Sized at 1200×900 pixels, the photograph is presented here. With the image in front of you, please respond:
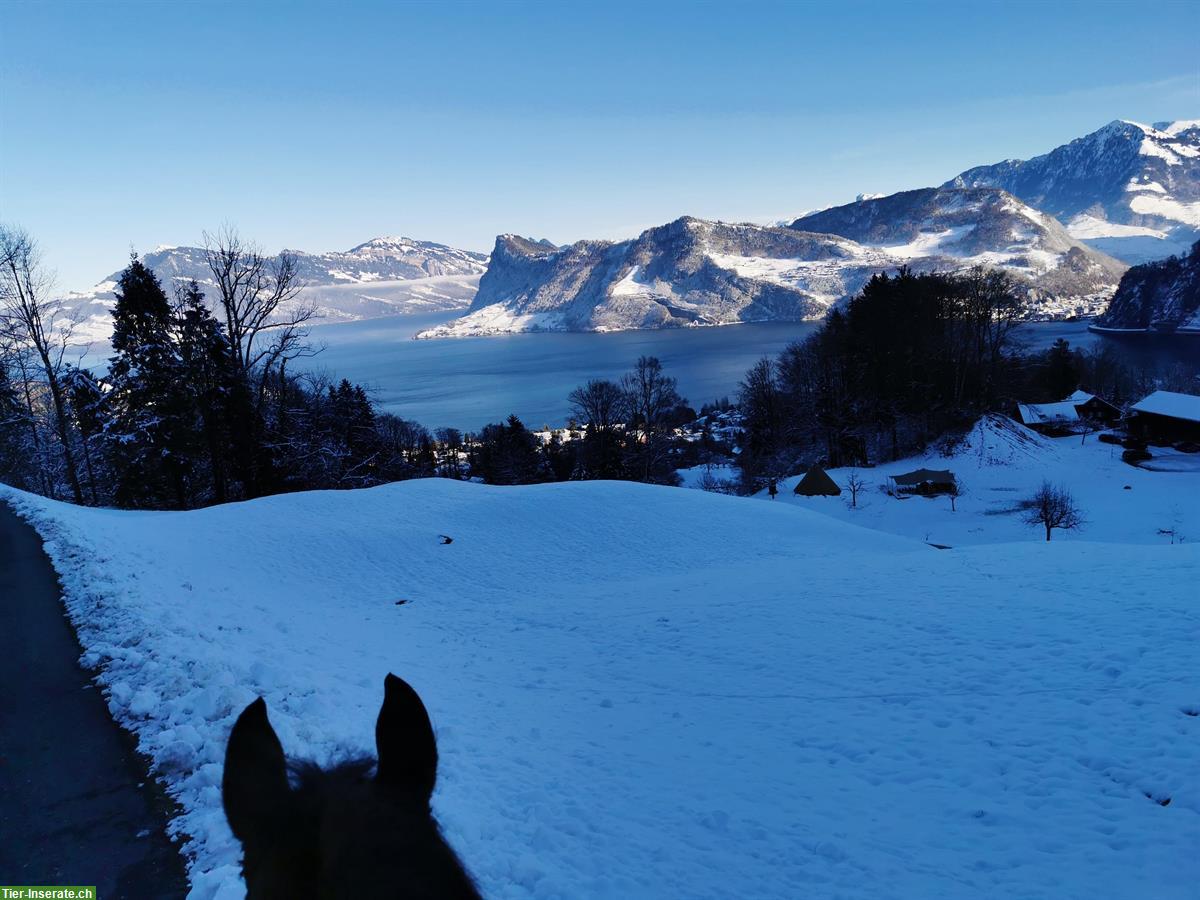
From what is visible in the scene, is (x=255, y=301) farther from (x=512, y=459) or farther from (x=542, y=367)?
(x=542, y=367)

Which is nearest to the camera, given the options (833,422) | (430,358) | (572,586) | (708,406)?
(572,586)

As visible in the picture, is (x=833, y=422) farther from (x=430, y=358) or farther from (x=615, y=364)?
(x=430, y=358)

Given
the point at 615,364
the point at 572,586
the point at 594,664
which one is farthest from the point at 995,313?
the point at 615,364

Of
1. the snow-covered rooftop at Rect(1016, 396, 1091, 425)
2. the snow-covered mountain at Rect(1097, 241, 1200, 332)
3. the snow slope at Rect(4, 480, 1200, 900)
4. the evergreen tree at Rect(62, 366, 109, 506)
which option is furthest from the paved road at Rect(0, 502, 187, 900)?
the snow-covered mountain at Rect(1097, 241, 1200, 332)

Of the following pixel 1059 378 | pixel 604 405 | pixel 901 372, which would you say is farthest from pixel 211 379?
pixel 1059 378

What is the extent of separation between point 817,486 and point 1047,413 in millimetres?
25154

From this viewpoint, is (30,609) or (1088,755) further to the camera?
(30,609)

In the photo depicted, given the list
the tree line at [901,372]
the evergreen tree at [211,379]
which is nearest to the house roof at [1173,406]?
the tree line at [901,372]

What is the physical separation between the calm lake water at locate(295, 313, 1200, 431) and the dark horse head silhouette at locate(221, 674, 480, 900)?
4742cm

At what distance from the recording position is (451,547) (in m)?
15.3

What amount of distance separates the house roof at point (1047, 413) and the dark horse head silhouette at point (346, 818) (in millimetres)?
49225

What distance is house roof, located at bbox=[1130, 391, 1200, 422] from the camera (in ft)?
106

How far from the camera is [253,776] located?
5.96 ft

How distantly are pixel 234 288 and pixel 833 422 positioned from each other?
34.8 m
